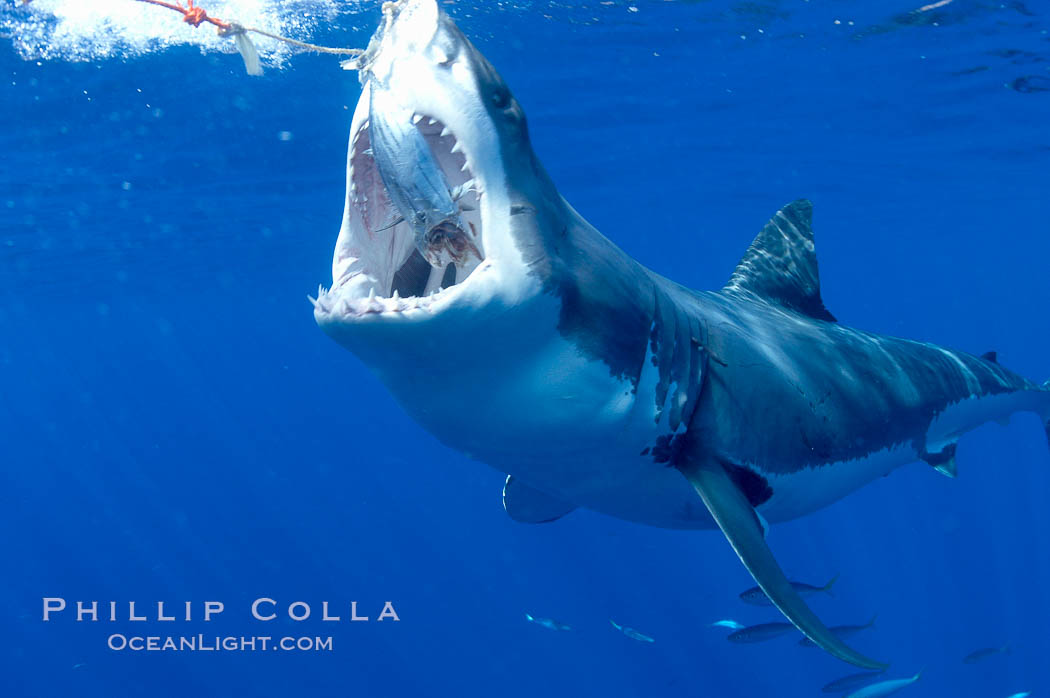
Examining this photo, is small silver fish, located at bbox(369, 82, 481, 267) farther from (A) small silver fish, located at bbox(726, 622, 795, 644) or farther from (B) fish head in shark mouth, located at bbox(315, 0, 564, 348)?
(A) small silver fish, located at bbox(726, 622, 795, 644)

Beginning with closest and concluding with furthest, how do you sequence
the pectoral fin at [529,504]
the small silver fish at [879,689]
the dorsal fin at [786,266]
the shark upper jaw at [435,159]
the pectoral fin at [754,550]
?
the shark upper jaw at [435,159]
the pectoral fin at [754,550]
the pectoral fin at [529,504]
the dorsal fin at [786,266]
the small silver fish at [879,689]

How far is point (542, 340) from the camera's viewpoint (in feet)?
7.84

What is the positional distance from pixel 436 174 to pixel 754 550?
190 centimetres

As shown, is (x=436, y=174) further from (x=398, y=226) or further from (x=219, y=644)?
(x=219, y=644)

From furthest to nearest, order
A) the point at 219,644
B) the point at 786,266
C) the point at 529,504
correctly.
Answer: the point at 219,644, the point at 786,266, the point at 529,504

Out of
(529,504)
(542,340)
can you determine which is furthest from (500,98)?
(529,504)

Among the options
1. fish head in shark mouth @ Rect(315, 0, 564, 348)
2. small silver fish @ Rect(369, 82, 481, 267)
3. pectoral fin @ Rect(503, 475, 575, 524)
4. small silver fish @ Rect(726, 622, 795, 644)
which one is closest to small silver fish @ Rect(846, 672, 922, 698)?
small silver fish @ Rect(726, 622, 795, 644)

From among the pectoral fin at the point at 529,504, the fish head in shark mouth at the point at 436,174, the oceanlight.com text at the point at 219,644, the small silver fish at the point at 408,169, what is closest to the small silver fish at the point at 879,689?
the pectoral fin at the point at 529,504

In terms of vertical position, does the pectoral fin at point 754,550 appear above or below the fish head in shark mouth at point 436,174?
below

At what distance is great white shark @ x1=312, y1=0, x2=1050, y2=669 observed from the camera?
210 cm

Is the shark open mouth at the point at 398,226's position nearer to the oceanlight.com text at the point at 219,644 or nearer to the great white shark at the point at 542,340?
the great white shark at the point at 542,340

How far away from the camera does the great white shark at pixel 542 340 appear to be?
6.88 ft

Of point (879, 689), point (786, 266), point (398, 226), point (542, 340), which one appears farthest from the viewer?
point (879, 689)

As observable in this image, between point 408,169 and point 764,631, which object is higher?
point 408,169
